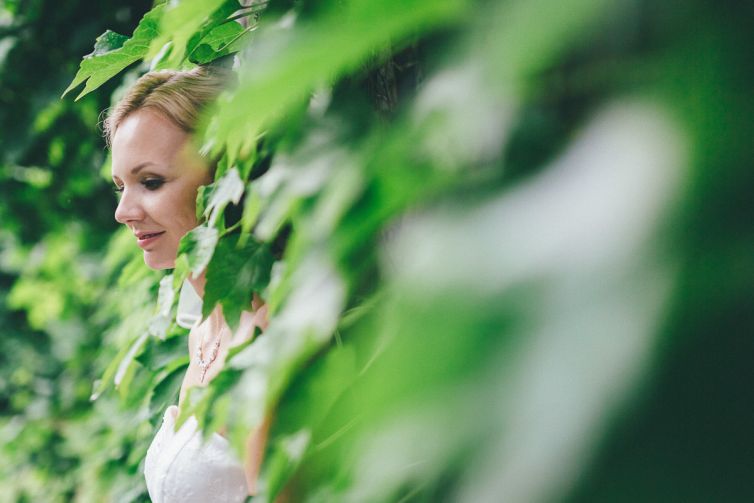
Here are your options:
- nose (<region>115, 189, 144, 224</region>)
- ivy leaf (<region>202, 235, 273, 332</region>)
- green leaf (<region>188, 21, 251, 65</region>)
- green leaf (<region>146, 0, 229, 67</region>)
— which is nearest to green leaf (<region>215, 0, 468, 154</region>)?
green leaf (<region>146, 0, 229, 67</region>)

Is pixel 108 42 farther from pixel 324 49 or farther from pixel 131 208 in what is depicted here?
pixel 324 49

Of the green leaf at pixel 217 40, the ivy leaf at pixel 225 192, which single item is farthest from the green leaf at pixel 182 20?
the ivy leaf at pixel 225 192

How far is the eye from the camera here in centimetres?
158

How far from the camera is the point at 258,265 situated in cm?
101

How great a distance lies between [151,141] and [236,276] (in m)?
0.67

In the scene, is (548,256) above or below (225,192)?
above

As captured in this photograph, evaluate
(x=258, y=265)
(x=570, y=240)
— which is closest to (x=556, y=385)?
(x=570, y=240)

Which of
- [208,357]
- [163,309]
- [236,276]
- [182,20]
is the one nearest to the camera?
[182,20]

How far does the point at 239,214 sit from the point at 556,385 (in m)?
1.22

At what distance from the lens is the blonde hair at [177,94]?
157 cm

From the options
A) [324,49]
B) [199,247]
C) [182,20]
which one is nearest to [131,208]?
[199,247]

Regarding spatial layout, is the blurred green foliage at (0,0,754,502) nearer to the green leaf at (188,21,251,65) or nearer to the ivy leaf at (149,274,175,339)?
the green leaf at (188,21,251,65)

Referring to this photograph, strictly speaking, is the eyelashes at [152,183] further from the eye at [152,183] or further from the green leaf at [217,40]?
the green leaf at [217,40]

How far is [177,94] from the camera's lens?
5.18 feet
